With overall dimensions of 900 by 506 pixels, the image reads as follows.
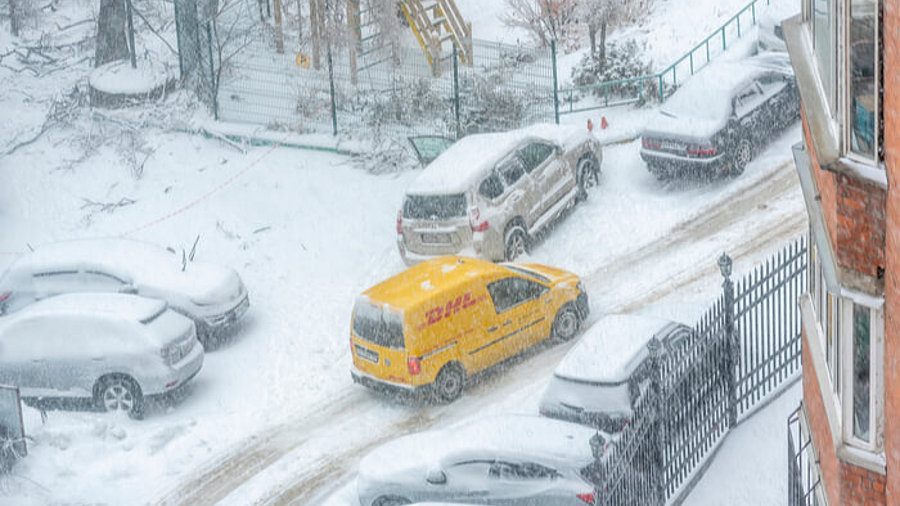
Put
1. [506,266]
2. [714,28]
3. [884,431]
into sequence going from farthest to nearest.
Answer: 1. [714,28]
2. [506,266]
3. [884,431]

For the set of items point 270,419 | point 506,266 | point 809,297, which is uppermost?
point 809,297

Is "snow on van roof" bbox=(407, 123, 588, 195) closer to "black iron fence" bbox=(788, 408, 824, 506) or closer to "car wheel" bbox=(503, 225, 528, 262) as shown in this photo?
"car wheel" bbox=(503, 225, 528, 262)

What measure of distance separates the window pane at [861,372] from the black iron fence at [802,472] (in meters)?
2.16

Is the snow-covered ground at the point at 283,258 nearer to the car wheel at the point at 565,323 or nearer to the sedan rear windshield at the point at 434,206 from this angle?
the car wheel at the point at 565,323

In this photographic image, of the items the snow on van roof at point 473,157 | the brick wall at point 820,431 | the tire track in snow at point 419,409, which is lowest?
the tire track in snow at point 419,409

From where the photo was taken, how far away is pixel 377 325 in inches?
687

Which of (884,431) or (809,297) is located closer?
(884,431)

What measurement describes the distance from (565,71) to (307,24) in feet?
19.5

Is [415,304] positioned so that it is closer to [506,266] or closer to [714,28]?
[506,266]

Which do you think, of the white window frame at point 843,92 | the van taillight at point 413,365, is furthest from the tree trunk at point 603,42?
the white window frame at point 843,92

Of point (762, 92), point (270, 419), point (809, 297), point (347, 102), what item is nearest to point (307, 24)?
point (347, 102)

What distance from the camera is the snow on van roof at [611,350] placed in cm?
1491

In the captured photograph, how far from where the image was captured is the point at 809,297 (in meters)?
10.2

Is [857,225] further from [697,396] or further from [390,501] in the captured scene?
[390,501]
